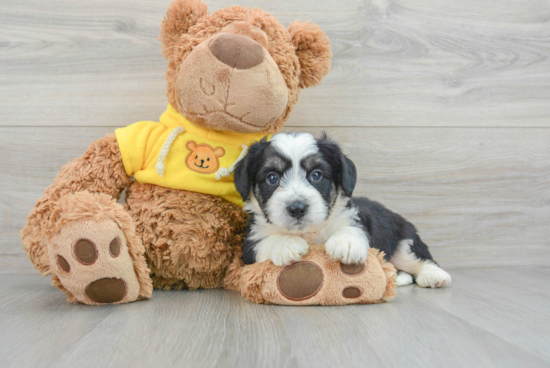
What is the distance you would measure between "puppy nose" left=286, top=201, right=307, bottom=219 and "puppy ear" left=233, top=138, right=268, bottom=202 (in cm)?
24

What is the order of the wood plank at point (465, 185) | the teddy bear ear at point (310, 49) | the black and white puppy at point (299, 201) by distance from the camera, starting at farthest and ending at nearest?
the wood plank at point (465, 185)
the teddy bear ear at point (310, 49)
the black and white puppy at point (299, 201)

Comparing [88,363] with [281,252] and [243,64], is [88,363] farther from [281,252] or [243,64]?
[243,64]

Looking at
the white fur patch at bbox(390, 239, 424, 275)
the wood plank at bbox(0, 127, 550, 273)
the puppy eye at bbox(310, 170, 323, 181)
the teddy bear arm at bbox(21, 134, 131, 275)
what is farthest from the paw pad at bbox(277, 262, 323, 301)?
the wood plank at bbox(0, 127, 550, 273)

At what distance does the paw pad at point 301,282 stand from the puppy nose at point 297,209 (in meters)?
0.19

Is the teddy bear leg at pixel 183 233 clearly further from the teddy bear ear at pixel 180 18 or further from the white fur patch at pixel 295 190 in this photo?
the teddy bear ear at pixel 180 18

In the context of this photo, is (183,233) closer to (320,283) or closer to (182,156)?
(182,156)

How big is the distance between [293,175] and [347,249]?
362mm

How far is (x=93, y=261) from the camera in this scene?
A: 61.2 inches

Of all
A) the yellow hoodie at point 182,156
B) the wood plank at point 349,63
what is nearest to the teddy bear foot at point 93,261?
the yellow hoodie at point 182,156

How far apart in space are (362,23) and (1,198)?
7.26 feet

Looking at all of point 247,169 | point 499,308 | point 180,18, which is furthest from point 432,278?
point 180,18

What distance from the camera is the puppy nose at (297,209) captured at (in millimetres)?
1632

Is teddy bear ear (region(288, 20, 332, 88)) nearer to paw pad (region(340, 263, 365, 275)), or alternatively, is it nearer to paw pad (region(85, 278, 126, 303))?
paw pad (region(340, 263, 365, 275))

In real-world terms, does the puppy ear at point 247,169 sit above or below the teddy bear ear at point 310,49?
below
